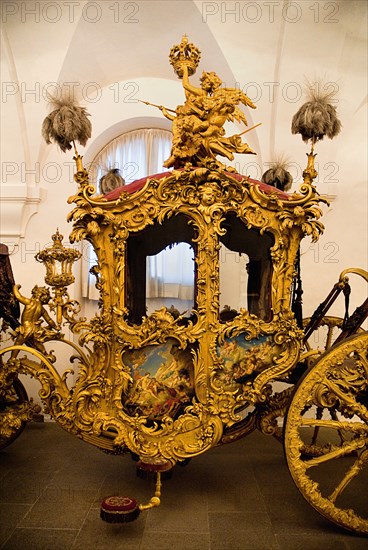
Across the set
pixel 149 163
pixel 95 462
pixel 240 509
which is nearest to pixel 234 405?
pixel 240 509

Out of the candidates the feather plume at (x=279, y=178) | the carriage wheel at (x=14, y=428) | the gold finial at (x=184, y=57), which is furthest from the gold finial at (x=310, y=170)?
the carriage wheel at (x=14, y=428)

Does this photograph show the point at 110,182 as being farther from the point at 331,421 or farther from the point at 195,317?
the point at 331,421

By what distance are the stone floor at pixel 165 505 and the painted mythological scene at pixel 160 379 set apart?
0.59m

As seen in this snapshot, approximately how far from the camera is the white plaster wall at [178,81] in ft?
16.1

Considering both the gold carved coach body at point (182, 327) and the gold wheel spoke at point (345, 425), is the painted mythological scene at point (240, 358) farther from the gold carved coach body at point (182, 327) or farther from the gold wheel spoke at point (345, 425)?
the gold wheel spoke at point (345, 425)

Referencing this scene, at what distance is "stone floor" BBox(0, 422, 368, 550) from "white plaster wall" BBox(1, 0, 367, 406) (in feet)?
5.26

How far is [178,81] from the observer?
5465 mm

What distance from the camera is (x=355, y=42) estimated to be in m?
4.88

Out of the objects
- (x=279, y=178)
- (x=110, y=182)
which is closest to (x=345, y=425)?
(x=279, y=178)

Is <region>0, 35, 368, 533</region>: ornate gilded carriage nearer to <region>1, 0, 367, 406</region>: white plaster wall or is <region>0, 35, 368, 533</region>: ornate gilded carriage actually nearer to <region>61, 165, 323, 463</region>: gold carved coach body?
<region>61, 165, 323, 463</region>: gold carved coach body

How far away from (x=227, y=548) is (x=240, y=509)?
1.47ft

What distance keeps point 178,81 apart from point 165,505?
4022 mm

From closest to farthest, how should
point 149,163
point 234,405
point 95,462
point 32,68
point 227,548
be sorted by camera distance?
point 227,548 < point 234,405 < point 95,462 < point 32,68 < point 149,163

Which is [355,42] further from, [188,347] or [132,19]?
[188,347]
